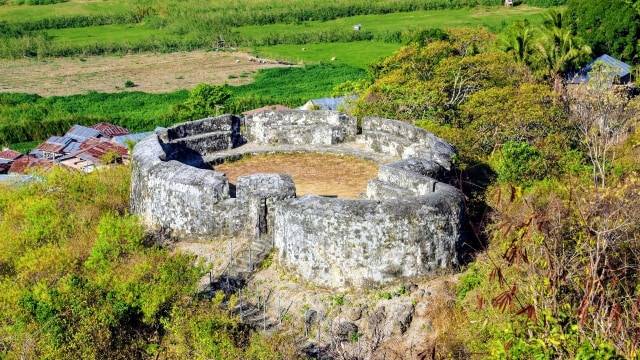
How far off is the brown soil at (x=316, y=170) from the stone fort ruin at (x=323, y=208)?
0.40 metres

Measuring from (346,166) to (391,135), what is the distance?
2.00 metres

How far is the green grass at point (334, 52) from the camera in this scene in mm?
67000

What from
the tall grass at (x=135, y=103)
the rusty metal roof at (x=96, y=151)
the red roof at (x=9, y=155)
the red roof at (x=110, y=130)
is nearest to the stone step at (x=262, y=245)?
the rusty metal roof at (x=96, y=151)

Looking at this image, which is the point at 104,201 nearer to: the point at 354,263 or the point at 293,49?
the point at 354,263

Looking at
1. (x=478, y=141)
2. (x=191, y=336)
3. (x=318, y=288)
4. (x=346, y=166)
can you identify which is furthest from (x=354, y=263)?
(x=478, y=141)

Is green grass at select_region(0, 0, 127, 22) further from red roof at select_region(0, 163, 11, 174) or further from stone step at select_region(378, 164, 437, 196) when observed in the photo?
stone step at select_region(378, 164, 437, 196)

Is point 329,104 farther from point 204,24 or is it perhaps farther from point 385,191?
point 204,24

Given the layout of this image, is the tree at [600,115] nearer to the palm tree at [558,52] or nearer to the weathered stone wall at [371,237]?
the weathered stone wall at [371,237]

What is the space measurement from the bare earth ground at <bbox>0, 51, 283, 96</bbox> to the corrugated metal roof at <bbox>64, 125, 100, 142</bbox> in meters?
16.6

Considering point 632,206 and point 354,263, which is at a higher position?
point 632,206

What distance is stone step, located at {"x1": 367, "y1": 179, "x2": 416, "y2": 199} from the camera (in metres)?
18.6

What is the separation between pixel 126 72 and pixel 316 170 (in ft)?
A: 150

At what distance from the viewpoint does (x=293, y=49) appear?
73.8 m

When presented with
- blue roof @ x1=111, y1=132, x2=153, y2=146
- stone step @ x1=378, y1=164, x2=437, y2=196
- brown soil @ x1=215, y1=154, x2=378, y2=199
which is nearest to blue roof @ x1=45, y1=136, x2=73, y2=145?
blue roof @ x1=111, y1=132, x2=153, y2=146
